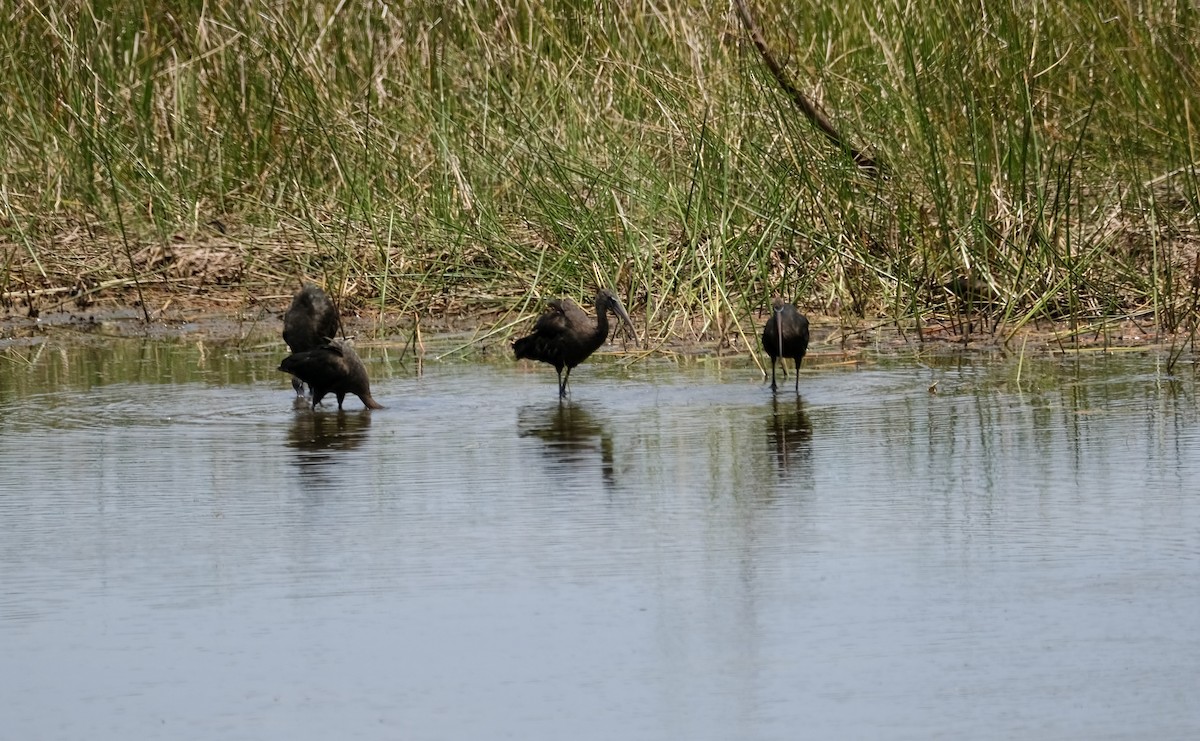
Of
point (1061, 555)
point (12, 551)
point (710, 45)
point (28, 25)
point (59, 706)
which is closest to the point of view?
point (59, 706)

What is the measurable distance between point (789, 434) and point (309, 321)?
3187 mm

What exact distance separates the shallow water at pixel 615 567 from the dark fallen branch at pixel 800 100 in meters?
3.25

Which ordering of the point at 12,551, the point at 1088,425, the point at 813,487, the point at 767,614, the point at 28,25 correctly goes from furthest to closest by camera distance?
the point at 28,25 < the point at 1088,425 < the point at 813,487 < the point at 12,551 < the point at 767,614

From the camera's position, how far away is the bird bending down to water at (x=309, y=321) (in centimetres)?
1038

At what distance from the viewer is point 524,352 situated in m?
10.5

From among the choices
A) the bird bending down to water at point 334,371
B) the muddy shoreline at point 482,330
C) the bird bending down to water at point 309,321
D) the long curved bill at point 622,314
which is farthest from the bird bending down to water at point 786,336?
the bird bending down to water at point 309,321

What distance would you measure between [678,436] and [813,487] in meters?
1.34

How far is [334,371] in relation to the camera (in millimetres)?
9391

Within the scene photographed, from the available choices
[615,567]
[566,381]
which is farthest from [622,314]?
[615,567]

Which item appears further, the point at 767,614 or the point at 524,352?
the point at 524,352

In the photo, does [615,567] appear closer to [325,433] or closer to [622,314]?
[325,433]

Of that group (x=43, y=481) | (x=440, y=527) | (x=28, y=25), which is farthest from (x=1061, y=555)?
(x=28, y=25)

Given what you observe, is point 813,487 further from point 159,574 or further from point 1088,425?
point 159,574

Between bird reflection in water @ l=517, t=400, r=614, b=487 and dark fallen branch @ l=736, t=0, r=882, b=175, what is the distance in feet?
11.2
